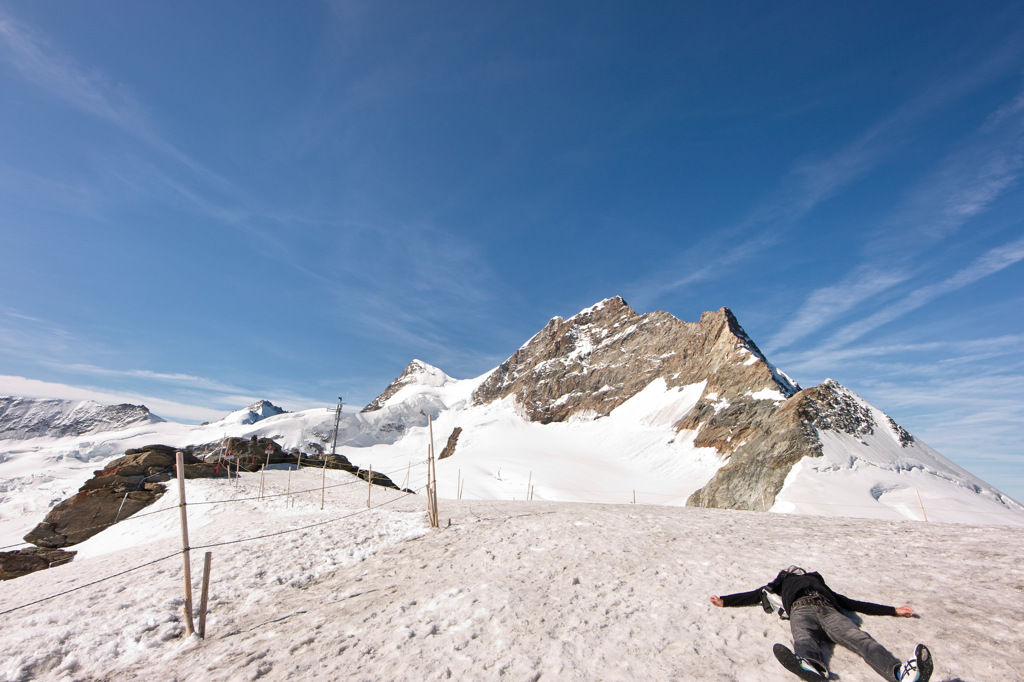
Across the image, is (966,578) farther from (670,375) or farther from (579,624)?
(670,375)

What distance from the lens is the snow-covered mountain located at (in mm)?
28938

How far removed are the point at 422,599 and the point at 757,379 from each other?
55226mm

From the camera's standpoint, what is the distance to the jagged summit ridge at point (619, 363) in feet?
196

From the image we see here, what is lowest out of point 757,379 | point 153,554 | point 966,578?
point 153,554

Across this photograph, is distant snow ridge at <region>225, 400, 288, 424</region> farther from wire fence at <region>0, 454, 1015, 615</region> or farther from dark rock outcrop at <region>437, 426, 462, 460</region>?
wire fence at <region>0, 454, 1015, 615</region>

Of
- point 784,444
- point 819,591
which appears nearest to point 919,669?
point 819,591

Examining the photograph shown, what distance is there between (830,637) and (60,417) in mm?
257705

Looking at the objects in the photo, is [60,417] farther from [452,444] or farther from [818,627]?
[818,627]

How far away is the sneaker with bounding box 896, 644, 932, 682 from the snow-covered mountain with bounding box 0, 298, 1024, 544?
85.8 ft

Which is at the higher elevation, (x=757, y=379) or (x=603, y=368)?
(x=603, y=368)

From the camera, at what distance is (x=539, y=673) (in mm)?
4730

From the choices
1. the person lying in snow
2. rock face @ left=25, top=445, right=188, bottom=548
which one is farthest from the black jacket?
rock face @ left=25, top=445, right=188, bottom=548

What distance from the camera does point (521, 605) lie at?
21.3 feet

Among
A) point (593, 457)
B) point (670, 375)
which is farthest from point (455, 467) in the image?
point (670, 375)
